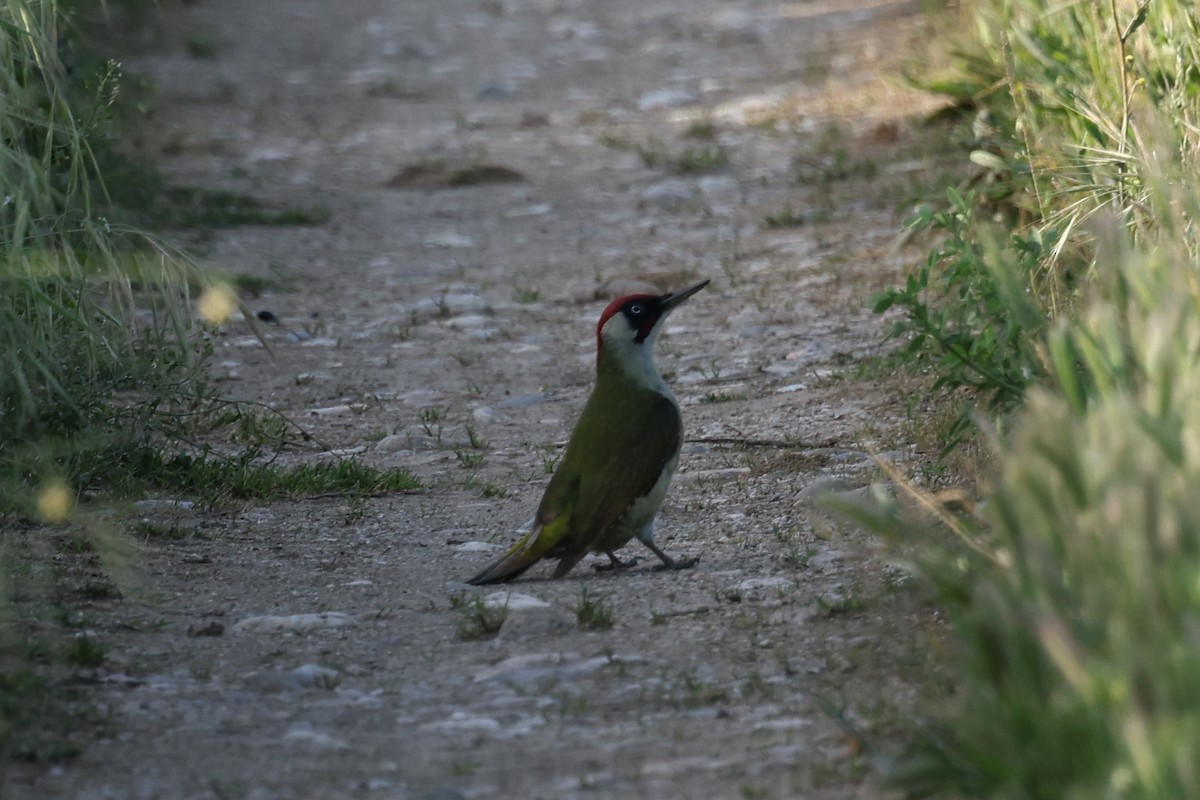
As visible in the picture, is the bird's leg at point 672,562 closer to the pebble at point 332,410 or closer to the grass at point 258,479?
the grass at point 258,479

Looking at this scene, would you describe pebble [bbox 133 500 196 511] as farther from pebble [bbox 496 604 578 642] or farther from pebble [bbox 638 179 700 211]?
pebble [bbox 638 179 700 211]

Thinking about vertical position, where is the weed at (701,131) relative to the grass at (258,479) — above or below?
above

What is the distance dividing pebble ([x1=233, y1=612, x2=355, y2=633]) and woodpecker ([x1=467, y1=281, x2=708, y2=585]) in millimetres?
432

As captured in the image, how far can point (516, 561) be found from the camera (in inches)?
178

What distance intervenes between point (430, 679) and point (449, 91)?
9.46 metres

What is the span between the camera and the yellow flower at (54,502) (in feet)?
15.9

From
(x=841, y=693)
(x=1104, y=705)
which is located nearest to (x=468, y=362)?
(x=841, y=693)

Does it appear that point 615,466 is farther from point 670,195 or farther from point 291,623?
point 670,195

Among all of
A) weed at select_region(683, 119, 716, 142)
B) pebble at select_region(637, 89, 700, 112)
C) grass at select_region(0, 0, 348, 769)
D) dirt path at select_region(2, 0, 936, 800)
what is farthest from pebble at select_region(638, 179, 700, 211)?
grass at select_region(0, 0, 348, 769)

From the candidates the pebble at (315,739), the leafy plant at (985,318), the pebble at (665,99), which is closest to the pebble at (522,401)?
the leafy plant at (985,318)

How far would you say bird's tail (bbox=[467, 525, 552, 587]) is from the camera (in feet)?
14.8

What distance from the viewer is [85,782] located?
3256 mm

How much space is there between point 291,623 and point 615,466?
39.3 inches

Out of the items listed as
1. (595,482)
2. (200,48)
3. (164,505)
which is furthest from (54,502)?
(200,48)
